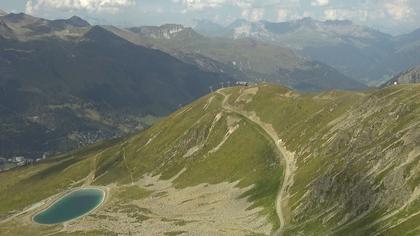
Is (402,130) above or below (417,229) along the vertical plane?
above

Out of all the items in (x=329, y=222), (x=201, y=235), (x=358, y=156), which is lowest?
(x=201, y=235)

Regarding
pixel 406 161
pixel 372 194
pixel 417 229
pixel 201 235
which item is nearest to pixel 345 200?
pixel 372 194

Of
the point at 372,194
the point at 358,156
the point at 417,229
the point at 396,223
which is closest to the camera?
the point at 417,229

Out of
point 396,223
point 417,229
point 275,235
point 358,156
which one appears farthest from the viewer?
point 358,156

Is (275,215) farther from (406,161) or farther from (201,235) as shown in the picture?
(406,161)

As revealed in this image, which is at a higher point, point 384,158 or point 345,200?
point 384,158

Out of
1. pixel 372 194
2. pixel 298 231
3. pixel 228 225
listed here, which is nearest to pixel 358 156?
pixel 372 194

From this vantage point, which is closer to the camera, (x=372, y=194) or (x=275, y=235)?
(x=372, y=194)

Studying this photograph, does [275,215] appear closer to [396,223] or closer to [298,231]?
[298,231]

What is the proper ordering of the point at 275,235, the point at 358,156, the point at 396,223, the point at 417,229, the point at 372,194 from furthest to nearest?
the point at 358,156
the point at 275,235
the point at 372,194
the point at 396,223
the point at 417,229
